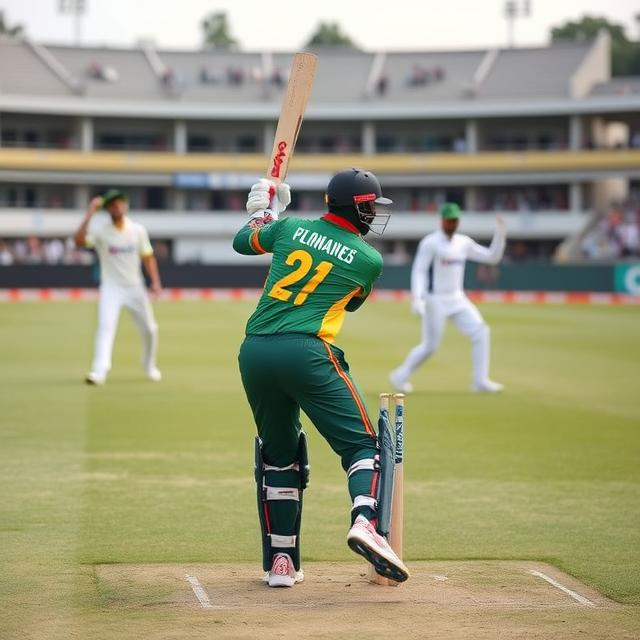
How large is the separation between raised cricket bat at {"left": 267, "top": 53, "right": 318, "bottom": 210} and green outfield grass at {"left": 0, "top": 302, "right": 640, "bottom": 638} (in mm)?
2254

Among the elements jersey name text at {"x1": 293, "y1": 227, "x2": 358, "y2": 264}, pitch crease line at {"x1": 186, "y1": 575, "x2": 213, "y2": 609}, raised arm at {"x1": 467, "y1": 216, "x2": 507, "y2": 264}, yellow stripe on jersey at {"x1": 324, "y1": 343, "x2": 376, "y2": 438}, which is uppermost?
raised arm at {"x1": 467, "y1": 216, "x2": 507, "y2": 264}

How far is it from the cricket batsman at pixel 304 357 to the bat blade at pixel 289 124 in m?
0.73

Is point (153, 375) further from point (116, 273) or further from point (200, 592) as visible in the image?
point (200, 592)

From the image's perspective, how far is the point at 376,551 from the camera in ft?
19.9

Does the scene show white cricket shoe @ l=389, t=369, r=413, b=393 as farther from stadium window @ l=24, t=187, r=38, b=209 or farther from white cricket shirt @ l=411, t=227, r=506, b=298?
stadium window @ l=24, t=187, r=38, b=209

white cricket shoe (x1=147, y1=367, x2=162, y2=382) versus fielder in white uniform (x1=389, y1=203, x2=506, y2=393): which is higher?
fielder in white uniform (x1=389, y1=203, x2=506, y2=393)

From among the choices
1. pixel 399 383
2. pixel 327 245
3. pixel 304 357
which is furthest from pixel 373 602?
pixel 399 383

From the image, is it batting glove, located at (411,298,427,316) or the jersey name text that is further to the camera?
batting glove, located at (411,298,427,316)

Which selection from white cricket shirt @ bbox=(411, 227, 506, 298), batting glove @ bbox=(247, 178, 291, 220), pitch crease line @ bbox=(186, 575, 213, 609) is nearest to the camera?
pitch crease line @ bbox=(186, 575, 213, 609)

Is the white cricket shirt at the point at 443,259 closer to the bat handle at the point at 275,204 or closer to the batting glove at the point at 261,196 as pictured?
the bat handle at the point at 275,204

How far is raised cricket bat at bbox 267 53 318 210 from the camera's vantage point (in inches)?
298

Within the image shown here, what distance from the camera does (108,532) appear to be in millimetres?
8195

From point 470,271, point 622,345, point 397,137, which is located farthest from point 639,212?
point 622,345

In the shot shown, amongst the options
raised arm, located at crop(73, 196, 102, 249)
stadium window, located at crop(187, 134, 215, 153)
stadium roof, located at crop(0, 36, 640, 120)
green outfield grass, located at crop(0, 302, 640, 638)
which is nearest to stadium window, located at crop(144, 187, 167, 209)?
stadium window, located at crop(187, 134, 215, 153)
